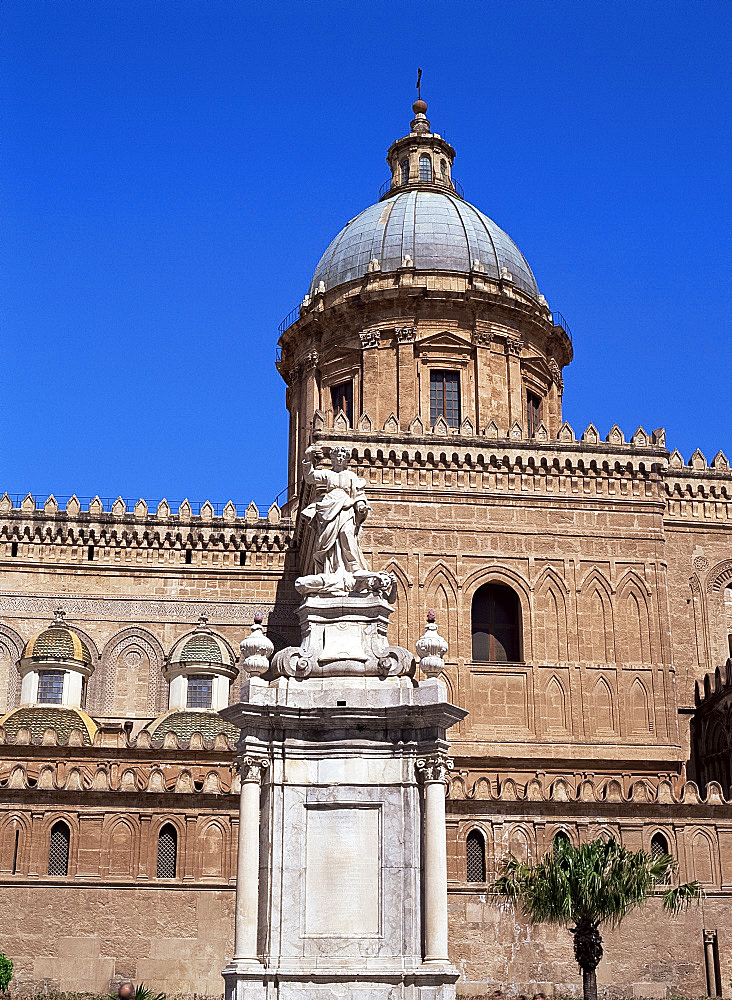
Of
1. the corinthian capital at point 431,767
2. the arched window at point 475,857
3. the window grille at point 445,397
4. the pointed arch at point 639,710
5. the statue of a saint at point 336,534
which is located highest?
the window grille at point 445,397

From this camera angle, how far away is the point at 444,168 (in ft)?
166

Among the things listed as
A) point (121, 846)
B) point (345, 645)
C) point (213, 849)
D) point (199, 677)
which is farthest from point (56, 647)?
point (345, 645)

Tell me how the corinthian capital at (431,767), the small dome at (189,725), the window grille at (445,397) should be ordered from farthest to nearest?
the window grille at (445,397) < the small dome at (189,725) < the corinthian capital at (431,767)

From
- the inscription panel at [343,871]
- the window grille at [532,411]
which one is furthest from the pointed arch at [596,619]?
the inscription panel at [343,871]

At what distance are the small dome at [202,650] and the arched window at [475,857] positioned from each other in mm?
9671

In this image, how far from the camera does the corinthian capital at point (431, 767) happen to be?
513 inches

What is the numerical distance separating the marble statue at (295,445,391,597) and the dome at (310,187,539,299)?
99.2 ft

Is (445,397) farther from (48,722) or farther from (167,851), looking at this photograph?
(167,851)

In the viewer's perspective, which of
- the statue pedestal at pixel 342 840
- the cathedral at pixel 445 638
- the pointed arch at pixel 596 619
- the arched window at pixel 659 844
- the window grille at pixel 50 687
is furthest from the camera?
the pointed arch at pixel 596 619

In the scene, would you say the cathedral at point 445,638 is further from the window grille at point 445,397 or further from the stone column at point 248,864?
the stone column at point 248,864

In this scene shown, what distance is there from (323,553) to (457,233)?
3276 centimetres

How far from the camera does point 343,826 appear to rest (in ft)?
42.6

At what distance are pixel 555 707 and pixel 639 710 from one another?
84.2 inches

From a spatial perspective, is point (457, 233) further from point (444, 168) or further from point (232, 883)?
point (232, 883)
